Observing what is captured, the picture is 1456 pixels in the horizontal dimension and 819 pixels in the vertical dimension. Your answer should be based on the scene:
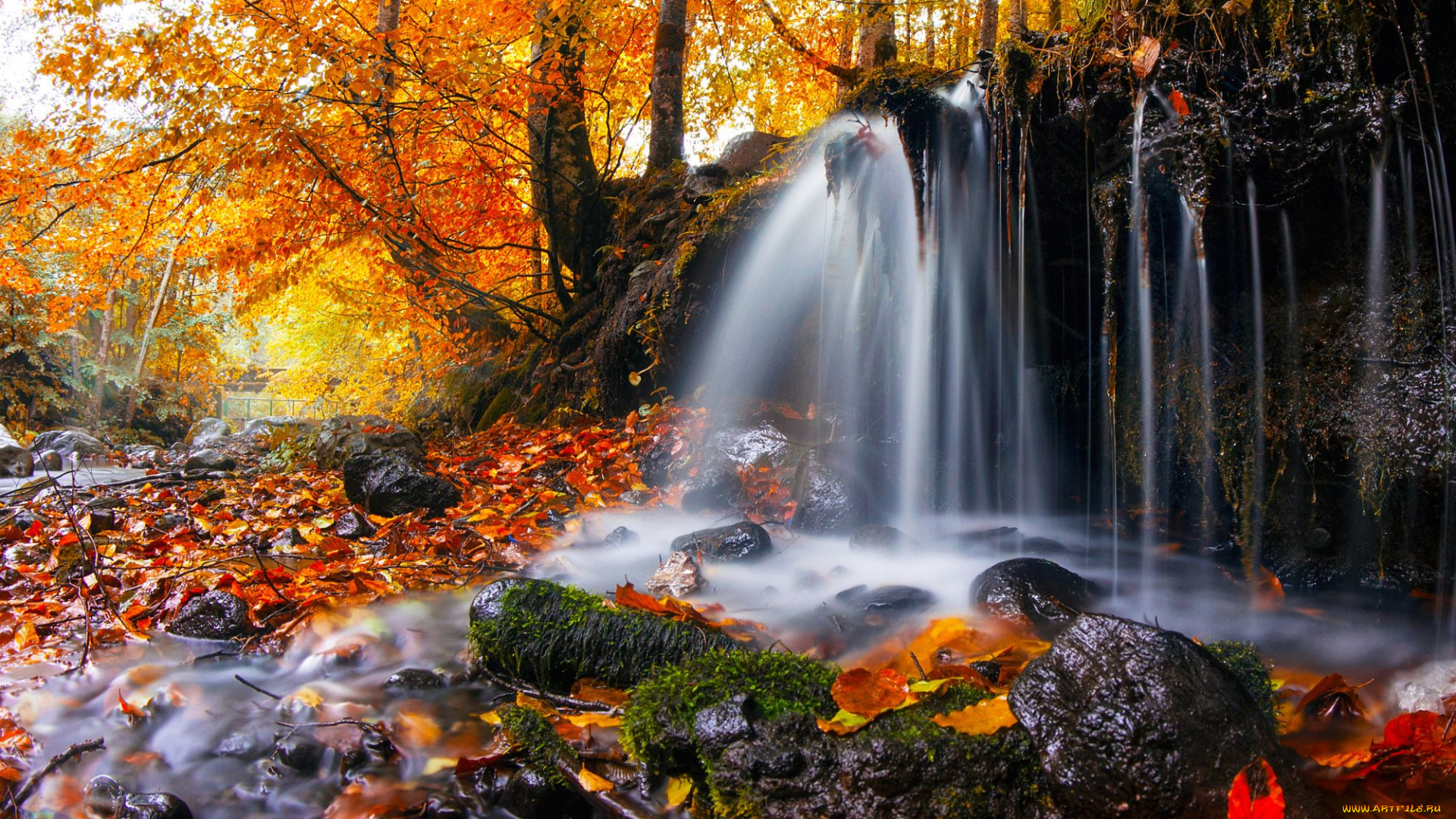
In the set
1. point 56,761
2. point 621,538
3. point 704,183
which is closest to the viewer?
point 56,761

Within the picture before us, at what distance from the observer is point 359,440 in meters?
6.81

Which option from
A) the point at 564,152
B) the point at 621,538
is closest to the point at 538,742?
the point at 621,538

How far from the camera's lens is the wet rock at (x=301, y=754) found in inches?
97.2

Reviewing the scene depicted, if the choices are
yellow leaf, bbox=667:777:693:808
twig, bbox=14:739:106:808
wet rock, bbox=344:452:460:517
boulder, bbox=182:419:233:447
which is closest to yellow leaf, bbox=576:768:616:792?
yellow leaf, bbox=667:777:693:808

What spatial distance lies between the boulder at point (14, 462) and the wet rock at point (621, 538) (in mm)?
8759

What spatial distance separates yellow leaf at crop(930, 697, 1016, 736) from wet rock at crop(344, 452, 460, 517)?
15.4 feet

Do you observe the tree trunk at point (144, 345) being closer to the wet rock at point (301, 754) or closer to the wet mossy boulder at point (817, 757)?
the wet rock at point (301, 754)

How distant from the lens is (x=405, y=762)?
8.11 ft

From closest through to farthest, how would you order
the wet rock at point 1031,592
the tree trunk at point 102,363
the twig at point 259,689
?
1. the twig at point 259,689
2. the wet rock at point 1031,592
3. the tree trunk at point 102,363

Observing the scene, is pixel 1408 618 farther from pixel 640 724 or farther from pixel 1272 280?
pixel 640 724

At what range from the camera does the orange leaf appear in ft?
7.23

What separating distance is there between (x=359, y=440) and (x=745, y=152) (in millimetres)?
5796

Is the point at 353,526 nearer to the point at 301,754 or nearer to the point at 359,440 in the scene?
the point at 359,440

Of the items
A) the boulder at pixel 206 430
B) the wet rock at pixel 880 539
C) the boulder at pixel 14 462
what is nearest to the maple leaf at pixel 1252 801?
the wet rock at pixel 880 539
